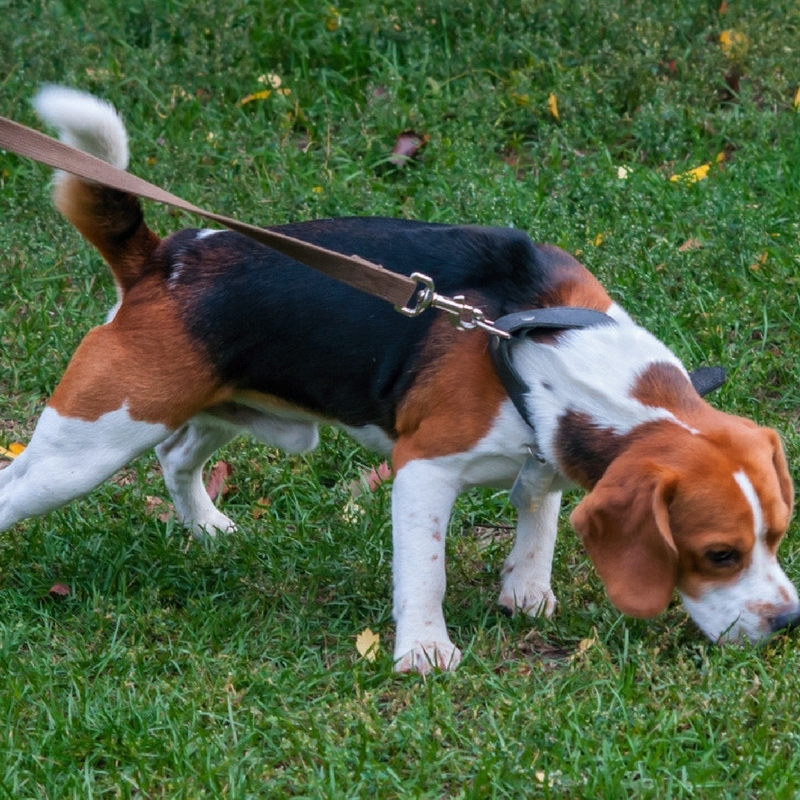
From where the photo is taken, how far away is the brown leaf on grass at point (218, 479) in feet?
16.7

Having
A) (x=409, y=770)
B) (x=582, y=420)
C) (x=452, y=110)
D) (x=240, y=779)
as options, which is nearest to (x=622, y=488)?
(x=582, y=420)

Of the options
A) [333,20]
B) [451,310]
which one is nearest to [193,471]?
[451,310]

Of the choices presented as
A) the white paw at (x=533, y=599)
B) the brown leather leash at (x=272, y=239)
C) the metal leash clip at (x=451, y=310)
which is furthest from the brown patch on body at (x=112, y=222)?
the white paw at (x=533, y=599)

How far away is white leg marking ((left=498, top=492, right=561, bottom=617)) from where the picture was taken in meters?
4.20

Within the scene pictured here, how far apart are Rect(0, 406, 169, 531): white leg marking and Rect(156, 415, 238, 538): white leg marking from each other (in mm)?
501

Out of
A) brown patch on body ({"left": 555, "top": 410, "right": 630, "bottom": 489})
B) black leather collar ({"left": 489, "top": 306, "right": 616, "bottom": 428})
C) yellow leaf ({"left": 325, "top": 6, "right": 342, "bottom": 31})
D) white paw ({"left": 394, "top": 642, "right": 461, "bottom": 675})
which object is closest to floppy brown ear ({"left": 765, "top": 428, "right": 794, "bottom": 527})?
brown patch on body ({"left": 555, "top": 410, "right": 630, "bottom": 489})

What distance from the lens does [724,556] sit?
3.55 m

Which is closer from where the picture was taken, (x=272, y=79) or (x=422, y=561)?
(x=422, y=561)

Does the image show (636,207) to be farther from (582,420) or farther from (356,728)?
(356,728)

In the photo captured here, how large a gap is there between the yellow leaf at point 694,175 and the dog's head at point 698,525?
2.85 meters

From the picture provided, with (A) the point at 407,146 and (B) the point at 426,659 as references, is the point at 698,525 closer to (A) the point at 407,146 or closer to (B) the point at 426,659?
(B) the point at 426,659

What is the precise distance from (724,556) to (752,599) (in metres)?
0.17

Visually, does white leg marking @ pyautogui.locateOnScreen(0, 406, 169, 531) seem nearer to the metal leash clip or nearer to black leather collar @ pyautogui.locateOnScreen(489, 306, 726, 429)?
the metal leash clip

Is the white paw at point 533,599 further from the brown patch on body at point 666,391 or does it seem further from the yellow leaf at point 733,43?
the yellow leaf at point 733,43
